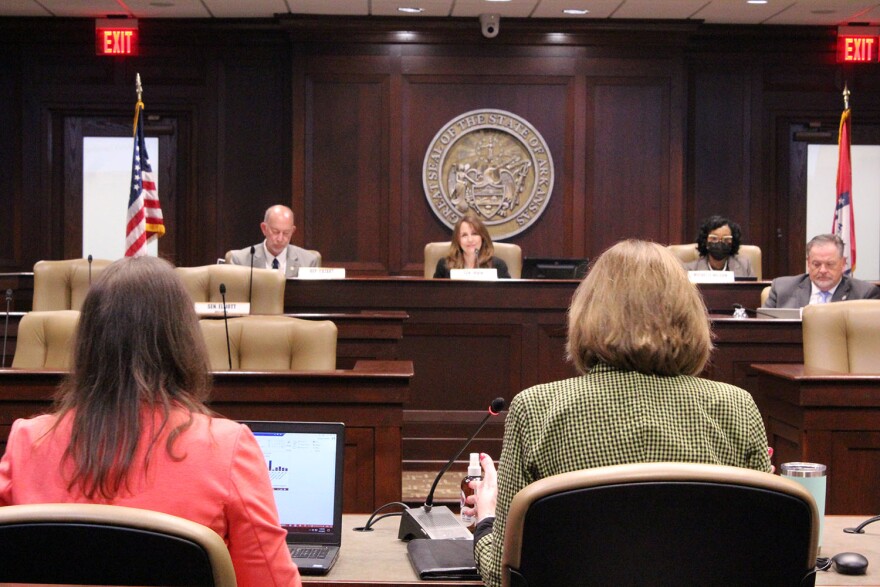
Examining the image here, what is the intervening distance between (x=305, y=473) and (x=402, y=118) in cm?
683

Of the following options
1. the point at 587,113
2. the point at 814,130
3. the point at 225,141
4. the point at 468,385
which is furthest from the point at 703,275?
the point at 225,141

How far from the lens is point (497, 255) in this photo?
7.30 metres

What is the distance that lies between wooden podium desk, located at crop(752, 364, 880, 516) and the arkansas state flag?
4.67 meters

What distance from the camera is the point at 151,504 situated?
1399mm

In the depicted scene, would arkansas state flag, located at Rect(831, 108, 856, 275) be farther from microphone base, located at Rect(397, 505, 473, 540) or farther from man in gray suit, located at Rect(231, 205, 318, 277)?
microphone base, located at Rect(397, 505, 473, 540)

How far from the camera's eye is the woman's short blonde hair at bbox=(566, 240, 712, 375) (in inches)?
65.2

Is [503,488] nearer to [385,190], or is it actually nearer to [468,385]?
[468,385]

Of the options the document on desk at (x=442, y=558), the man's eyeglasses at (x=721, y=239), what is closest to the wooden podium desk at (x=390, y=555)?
the document on desk at (x=442, y=558)

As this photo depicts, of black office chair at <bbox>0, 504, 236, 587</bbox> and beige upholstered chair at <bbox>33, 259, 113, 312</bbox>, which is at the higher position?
beige upholstered chair at <bbox>33, 259, 113, 312</bbox>

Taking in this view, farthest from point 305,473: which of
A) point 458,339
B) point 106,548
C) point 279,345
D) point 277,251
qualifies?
point 277,251

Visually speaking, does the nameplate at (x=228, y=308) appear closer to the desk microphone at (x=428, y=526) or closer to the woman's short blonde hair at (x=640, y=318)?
the desk microphone at (x=428, y=526)

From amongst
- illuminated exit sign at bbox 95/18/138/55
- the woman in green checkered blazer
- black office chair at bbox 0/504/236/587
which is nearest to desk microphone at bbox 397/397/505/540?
the woman in green checkered blazer

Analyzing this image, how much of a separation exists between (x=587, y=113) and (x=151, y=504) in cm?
776

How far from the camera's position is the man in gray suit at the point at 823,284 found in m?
5.75
